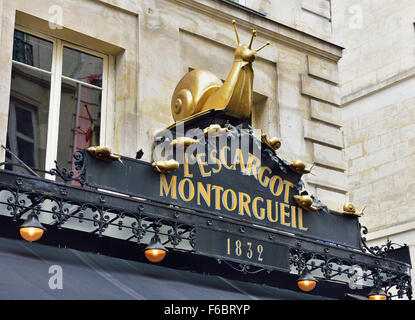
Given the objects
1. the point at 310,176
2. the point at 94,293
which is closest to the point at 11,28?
the point at 94,293

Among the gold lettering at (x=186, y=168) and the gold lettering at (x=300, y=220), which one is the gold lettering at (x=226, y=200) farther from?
the gold lettering at (x=300, y=220)

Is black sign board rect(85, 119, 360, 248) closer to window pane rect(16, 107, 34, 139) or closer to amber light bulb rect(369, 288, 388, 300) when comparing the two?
amber light bulb rect(369, 288, 388, 300)

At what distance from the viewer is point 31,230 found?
9953mm

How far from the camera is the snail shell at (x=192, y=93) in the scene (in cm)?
1262

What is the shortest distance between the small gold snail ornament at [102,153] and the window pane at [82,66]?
2359 millimetres

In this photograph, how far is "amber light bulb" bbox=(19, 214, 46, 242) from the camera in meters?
9.94

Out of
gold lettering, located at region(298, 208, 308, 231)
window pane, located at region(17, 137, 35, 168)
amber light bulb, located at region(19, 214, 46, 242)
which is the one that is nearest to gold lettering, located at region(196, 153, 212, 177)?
gold lettering, located at region(298, 208, 308, 231)

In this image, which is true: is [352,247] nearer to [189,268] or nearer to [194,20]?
[189,268]

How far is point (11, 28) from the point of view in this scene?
1212cm

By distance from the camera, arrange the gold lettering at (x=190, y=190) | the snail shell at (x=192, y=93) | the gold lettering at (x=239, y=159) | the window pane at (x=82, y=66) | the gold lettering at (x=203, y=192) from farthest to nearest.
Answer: the window pane at (x=82, y=66) < the snail shell at (x=192, y=93) < the gold lettering at (x=239, y=159) < the gold lettering at (x=203, y=192) < the gold lettering at (x=190, y=190)

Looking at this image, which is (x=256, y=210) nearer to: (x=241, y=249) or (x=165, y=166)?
(x=241, y=249)

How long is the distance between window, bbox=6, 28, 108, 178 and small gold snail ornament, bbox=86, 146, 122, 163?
1438mm

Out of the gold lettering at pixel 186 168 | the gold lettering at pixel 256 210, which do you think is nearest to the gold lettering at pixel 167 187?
the gold lettering at pixel 186 168

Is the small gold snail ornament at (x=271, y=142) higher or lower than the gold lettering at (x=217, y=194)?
higher
